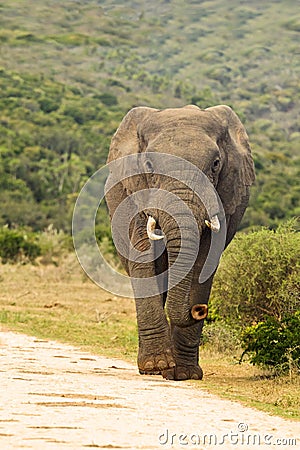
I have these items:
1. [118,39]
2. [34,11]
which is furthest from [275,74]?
[34,11]

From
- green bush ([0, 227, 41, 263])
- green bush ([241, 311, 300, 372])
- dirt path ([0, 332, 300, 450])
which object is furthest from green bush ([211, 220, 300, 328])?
green bush ([0, 227, 41, 263])

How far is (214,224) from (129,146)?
1.66 meters

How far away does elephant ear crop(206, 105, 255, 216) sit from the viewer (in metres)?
10.9

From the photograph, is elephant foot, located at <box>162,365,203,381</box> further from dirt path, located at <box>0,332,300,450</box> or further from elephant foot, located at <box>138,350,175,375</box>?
dirt path, located at <box>0,332,300,450</box>

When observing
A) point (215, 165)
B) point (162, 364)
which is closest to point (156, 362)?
point (162, 364)

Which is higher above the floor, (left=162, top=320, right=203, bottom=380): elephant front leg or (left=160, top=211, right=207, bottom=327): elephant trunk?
(left=160, top=211, right=207, bottom=327): elephant trunk

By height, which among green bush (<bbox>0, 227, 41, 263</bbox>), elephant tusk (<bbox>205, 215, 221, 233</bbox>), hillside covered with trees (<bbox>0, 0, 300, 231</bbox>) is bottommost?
hillside covered with trees (<bbox>0, 0, 300, 231</bbox>)

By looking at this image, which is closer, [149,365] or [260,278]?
[149,365]

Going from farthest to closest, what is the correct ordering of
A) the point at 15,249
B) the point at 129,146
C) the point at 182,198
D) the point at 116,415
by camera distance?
1. the point at 15,249
2. the point at 129,146
3. the point at 182,198
4. the point at 116,415

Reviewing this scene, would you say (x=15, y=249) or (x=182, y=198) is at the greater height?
(x=182, y=198)

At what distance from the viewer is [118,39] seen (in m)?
127

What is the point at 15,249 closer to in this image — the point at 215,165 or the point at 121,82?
the point at 215,165

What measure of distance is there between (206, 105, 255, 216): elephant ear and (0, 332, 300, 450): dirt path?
6.93ft

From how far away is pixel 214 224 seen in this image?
984cm
